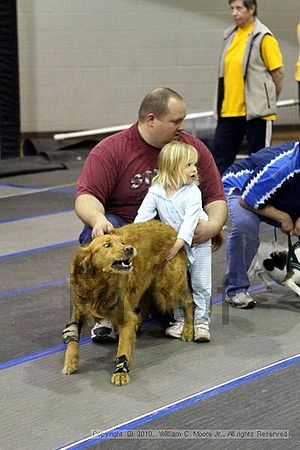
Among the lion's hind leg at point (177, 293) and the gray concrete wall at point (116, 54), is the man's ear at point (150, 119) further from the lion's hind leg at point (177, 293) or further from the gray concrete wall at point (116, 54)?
the gray concrete wall at point (116, 54)

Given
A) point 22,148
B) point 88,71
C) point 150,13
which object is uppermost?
point 150,13

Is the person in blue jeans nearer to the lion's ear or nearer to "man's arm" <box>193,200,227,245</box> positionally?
"man's arm" <box>193,200,227,245</box>

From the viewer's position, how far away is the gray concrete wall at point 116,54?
11.4 m

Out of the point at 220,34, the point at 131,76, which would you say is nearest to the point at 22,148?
the point at 131,76

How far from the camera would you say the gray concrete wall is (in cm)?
1139

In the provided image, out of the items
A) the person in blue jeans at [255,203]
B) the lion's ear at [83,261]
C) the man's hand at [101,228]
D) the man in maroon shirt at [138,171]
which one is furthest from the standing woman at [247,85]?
the lion's ear at [83,261]

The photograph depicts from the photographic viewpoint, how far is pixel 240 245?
4.97 meters

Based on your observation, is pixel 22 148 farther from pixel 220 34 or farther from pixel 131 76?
pixel 220 34

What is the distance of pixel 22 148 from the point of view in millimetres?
10828

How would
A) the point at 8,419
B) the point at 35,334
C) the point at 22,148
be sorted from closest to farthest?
the point at 8,419, the point at 35,334, the point at 22,148

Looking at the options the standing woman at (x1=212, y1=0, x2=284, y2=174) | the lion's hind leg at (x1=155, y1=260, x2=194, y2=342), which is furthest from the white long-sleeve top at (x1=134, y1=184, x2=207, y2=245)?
the standing woman at (x1=212, y1=0, x2=284, y2=174)

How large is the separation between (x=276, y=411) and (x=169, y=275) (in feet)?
3.26

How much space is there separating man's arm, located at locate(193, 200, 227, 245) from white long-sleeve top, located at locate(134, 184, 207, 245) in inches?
1.9

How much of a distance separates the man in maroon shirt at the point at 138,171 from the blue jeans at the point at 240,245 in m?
0.32
